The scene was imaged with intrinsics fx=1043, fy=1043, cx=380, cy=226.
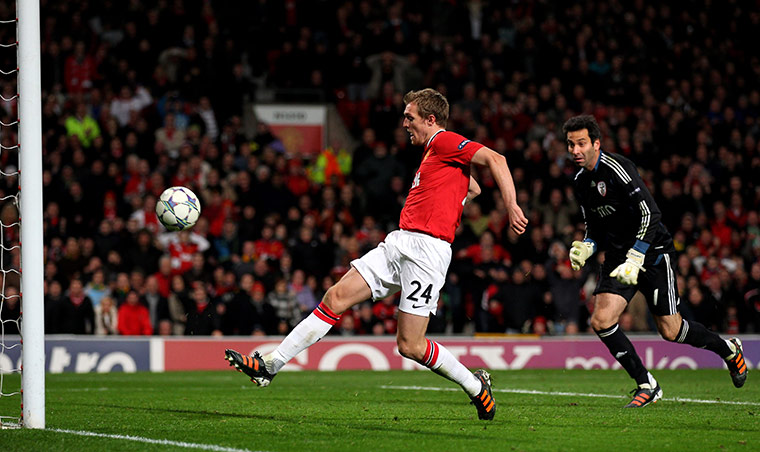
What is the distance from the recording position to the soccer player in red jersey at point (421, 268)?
6.87 m

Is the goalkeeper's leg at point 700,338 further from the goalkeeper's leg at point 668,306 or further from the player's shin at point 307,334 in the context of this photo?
the player's shin at point 307,334

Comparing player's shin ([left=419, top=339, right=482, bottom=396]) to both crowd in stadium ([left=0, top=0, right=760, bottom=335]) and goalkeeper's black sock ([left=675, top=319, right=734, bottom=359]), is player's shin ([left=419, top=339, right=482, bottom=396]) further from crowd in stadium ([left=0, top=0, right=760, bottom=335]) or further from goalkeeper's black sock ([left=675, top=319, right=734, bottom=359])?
crowd in stadium ([left=0, top=0, right=760, bottom=335])

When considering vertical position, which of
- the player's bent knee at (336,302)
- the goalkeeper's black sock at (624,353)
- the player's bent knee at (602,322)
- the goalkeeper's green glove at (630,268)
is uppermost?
the goalkeeper's green glove at (630,268)

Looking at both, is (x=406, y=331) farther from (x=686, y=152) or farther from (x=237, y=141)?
(x=686, y=152)

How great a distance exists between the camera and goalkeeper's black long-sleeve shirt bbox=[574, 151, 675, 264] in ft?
26.4

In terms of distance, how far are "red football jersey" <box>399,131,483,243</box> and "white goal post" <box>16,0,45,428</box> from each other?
7.84 feet

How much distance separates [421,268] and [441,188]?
0.56 metres

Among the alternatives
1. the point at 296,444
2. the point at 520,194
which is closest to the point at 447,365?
the point at 296,444

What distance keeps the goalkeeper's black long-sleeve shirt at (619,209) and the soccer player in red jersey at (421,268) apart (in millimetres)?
1644

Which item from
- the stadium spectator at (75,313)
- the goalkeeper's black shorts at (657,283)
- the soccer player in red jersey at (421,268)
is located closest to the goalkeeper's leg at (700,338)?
the goalkeeper's black shorts at (657,283)

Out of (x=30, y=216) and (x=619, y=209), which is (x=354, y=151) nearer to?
(x=619, y=209)

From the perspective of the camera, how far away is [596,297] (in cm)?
842

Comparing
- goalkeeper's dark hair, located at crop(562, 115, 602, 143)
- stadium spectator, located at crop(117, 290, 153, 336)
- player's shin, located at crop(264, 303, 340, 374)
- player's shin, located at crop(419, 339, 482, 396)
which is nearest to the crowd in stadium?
stadium spectator, located at crop(117, 290, 153, 336)

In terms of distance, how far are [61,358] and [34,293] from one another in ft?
27.2
